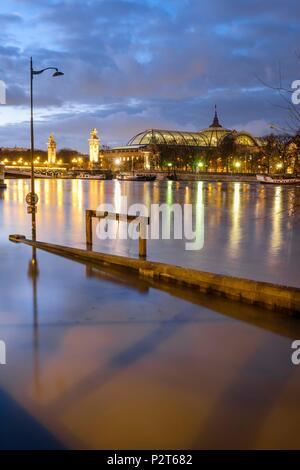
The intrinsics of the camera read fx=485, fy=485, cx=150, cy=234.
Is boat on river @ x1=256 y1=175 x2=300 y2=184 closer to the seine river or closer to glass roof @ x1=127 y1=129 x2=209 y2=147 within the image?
the seine river

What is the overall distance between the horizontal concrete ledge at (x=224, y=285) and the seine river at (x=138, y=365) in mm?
299

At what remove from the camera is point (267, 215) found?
91.2ft

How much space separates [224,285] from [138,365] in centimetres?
363

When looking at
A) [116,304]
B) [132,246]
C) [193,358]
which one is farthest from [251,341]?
[132,246]

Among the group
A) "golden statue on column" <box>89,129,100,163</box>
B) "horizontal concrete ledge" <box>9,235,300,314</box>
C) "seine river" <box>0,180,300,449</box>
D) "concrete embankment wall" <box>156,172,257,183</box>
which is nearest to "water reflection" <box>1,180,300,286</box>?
"seine river" <box>0,180,300,449</box>

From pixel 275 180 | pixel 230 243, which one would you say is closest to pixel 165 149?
pixel 275 180

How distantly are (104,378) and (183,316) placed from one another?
291 cm

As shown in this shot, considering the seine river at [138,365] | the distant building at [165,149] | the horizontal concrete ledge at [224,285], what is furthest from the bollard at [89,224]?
the distant building at [165,149]

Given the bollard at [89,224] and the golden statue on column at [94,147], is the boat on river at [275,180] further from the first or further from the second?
the golden statue on column at [94,147]

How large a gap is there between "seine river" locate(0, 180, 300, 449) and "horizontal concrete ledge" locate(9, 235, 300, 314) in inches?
11.8

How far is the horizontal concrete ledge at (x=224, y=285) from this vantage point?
29.8ft

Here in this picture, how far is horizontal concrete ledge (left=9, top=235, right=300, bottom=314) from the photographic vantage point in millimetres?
9078

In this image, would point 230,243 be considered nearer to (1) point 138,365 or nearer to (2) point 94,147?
(1) point 138,365
